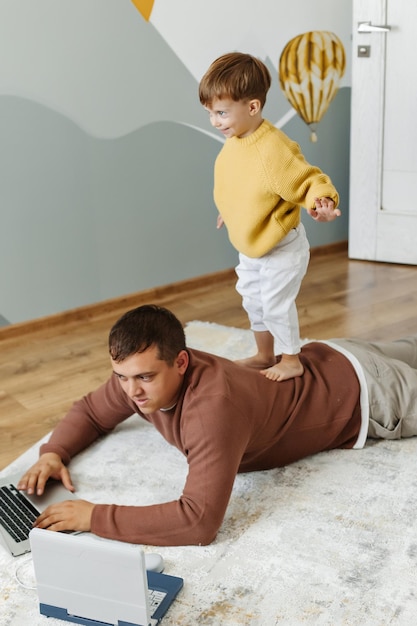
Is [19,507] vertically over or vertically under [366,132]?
under

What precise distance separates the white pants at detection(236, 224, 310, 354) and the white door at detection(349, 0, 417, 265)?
1.55 meters

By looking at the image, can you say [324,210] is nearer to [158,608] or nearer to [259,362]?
[259,362]

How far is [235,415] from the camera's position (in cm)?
172

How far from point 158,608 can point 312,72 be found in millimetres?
2604

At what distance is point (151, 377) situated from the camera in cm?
170

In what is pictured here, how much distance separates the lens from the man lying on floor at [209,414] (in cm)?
168

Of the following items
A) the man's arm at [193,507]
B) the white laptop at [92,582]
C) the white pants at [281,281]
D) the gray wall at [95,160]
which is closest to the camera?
the white laptop at [92,582]

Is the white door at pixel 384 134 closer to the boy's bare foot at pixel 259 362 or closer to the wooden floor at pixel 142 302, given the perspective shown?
the wooden floor at pixel 142 302

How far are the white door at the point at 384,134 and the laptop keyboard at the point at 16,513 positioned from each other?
A: 2.25 m

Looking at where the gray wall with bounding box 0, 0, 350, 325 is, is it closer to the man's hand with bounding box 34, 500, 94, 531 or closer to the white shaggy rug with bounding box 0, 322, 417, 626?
the white shaggy rug with bounding box 0, 322, 417, 626

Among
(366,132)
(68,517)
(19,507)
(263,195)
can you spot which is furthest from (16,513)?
(366,132)

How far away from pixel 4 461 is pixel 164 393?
25.2 inches

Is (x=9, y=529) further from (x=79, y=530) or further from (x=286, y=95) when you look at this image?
(x=286, y=95)

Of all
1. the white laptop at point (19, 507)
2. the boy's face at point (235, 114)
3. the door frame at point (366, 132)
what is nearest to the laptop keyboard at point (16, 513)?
the white laptop at point (19, 507)
